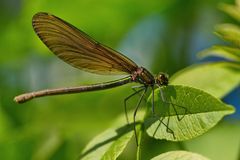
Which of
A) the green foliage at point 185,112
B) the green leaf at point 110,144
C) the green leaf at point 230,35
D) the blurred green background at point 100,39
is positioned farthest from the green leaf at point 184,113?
the blurred green background at point 100,39

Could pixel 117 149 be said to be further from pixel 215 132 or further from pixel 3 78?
pixel 3 78

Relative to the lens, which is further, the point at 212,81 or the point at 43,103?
the point at 43,103

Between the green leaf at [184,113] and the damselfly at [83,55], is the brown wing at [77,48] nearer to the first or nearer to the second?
the damselfly at [83,55]

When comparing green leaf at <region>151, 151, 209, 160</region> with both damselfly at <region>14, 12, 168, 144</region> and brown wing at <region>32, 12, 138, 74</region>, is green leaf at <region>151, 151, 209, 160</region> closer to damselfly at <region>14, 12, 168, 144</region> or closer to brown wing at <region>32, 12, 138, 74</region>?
damselfly at <region>14, 12, 168, 144</region>

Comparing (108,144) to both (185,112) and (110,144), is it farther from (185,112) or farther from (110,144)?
(185,112)

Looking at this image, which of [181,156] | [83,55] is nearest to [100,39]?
[83,55]

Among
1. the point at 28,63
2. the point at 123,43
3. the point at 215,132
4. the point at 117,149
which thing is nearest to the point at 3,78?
the point at 28,63
